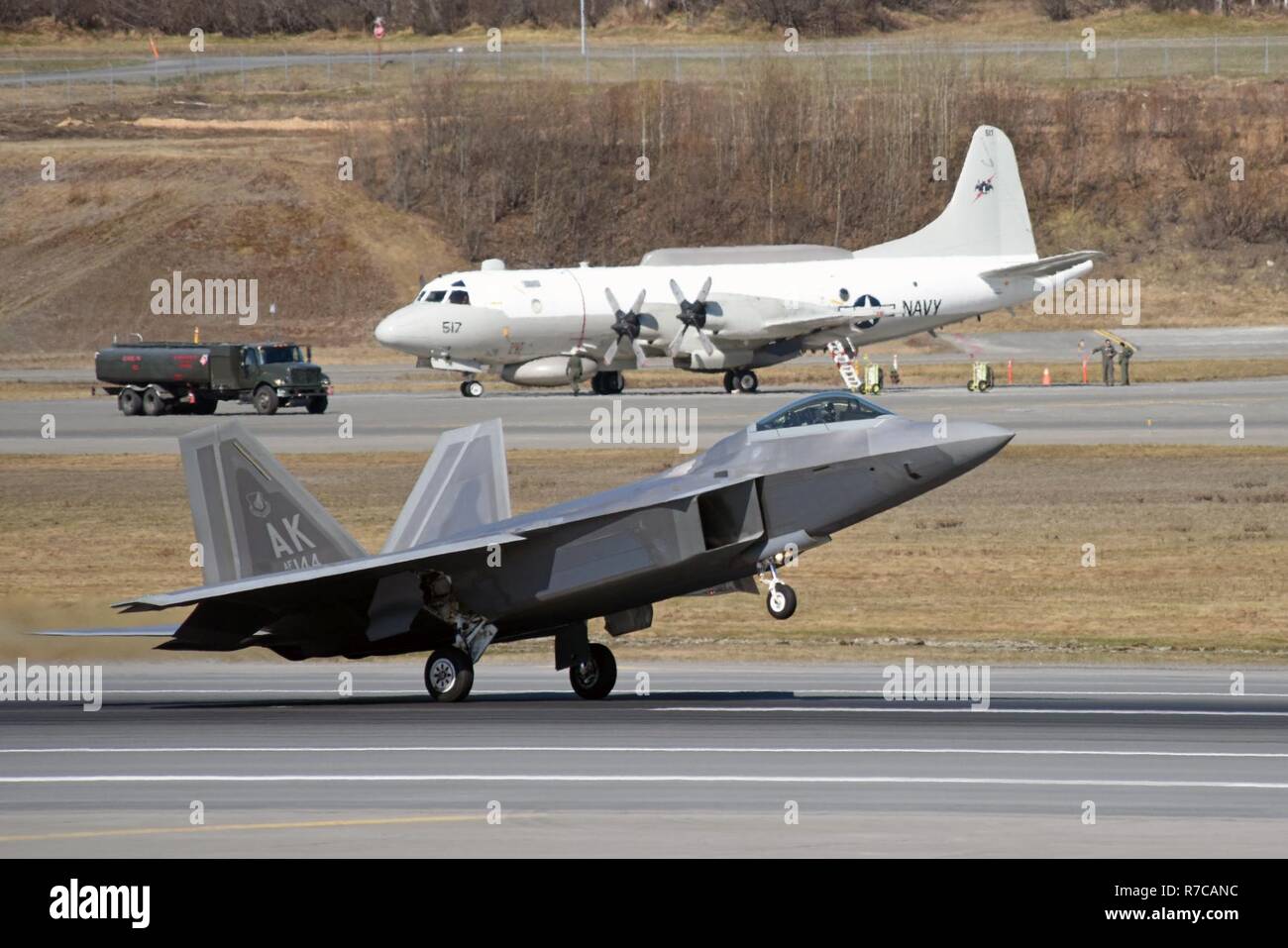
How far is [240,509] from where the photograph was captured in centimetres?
2159

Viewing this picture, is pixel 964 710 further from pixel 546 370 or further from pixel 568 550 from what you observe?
pixel 546 370

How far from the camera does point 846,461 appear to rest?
787 inches

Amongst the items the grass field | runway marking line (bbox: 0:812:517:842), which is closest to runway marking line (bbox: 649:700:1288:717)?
the grass field

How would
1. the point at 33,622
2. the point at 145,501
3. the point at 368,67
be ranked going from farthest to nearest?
1. the point at 368,67
2. the point at 145,501
3. the point at 33,622

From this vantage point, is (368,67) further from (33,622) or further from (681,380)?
(33,622)

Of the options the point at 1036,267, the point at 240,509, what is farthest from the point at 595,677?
the point at 1036,267

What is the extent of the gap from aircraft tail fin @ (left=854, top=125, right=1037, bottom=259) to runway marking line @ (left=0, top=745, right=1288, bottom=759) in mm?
51745

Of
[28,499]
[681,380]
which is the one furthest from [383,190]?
[28,499]

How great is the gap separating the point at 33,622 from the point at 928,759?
12.9m

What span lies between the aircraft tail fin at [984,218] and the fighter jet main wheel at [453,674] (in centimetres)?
4892

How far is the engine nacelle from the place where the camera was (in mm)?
61469

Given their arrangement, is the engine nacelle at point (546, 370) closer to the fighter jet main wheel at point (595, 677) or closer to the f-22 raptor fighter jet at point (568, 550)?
the f-22 raptor fighter jet at point (568, 550)

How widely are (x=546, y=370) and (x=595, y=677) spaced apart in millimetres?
40589

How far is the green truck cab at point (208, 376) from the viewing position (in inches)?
2330
